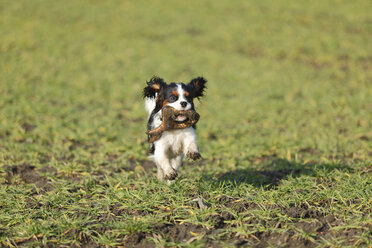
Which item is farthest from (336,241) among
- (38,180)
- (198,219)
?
(38,180)

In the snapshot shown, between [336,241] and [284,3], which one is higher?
[284,3]

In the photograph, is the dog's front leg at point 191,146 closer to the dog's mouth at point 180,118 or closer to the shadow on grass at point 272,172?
the dog's mouth at point 180,118

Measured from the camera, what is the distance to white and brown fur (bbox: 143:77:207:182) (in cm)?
498

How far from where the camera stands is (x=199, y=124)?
406 inches

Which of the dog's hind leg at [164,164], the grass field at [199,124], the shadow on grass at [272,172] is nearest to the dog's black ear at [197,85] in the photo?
the dog's hind leg at [164,164]

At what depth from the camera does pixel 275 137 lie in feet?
29.5

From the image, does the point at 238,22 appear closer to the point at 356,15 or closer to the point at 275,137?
the point at 356,15

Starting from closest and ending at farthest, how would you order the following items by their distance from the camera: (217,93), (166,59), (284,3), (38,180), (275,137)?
(38,180) < (275,137) < (217,93) < (166,59) < (284,3)

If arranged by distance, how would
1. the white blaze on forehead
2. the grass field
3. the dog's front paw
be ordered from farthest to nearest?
the dog's front paw < the white blaze on forehead < the grass field

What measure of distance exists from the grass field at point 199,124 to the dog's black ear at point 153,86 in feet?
4.17

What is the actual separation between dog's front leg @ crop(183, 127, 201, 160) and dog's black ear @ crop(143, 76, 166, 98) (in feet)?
2.24

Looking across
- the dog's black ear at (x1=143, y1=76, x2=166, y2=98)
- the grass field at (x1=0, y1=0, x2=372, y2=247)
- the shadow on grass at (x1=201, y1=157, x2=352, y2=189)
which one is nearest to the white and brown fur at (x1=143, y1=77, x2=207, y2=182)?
the dog's black ear at (x1=143, y1=76, x2=166, y2=98)

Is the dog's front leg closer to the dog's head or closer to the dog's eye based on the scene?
the dog's head

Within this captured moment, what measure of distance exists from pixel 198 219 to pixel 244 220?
50 cm
